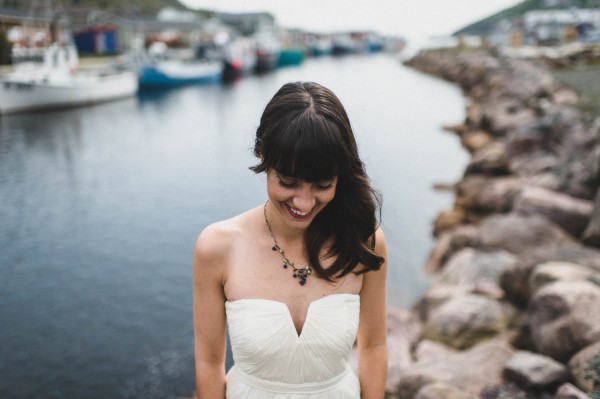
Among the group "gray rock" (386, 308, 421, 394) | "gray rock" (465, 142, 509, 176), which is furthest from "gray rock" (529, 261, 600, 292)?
"gray rock" (465, 142, 509, 176)

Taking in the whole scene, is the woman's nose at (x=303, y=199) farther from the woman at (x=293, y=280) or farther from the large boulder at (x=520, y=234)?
the large boulder at (x=520, y=234)

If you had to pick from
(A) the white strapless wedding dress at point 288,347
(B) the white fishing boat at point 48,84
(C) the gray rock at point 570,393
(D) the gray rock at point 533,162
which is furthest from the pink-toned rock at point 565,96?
(B) the white fishing boat at point 48,84

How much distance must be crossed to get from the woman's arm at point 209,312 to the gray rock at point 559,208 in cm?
565

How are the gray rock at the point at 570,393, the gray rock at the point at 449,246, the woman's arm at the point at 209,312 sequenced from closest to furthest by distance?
the woman's arm at the point at 209,312 → the gray rock at the point at 570,393 → the gray rock at the point at 449,246

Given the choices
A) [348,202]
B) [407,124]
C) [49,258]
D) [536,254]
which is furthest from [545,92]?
[348,202]

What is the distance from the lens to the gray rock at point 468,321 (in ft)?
16.4

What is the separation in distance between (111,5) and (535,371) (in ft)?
275

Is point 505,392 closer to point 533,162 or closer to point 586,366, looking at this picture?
point 586,366

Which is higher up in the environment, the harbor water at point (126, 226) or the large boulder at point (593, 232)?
the large boulder at point (593, 232)

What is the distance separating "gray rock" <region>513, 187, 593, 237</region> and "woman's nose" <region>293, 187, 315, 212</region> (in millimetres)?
5645

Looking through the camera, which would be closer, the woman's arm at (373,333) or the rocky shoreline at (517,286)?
the woman's arm at (373,333)

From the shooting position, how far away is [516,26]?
41.1 meters

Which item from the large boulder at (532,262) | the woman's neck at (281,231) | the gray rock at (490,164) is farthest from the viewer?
the gray rock at (490,164)

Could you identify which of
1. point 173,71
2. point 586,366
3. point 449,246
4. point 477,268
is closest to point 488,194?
point 449,246
